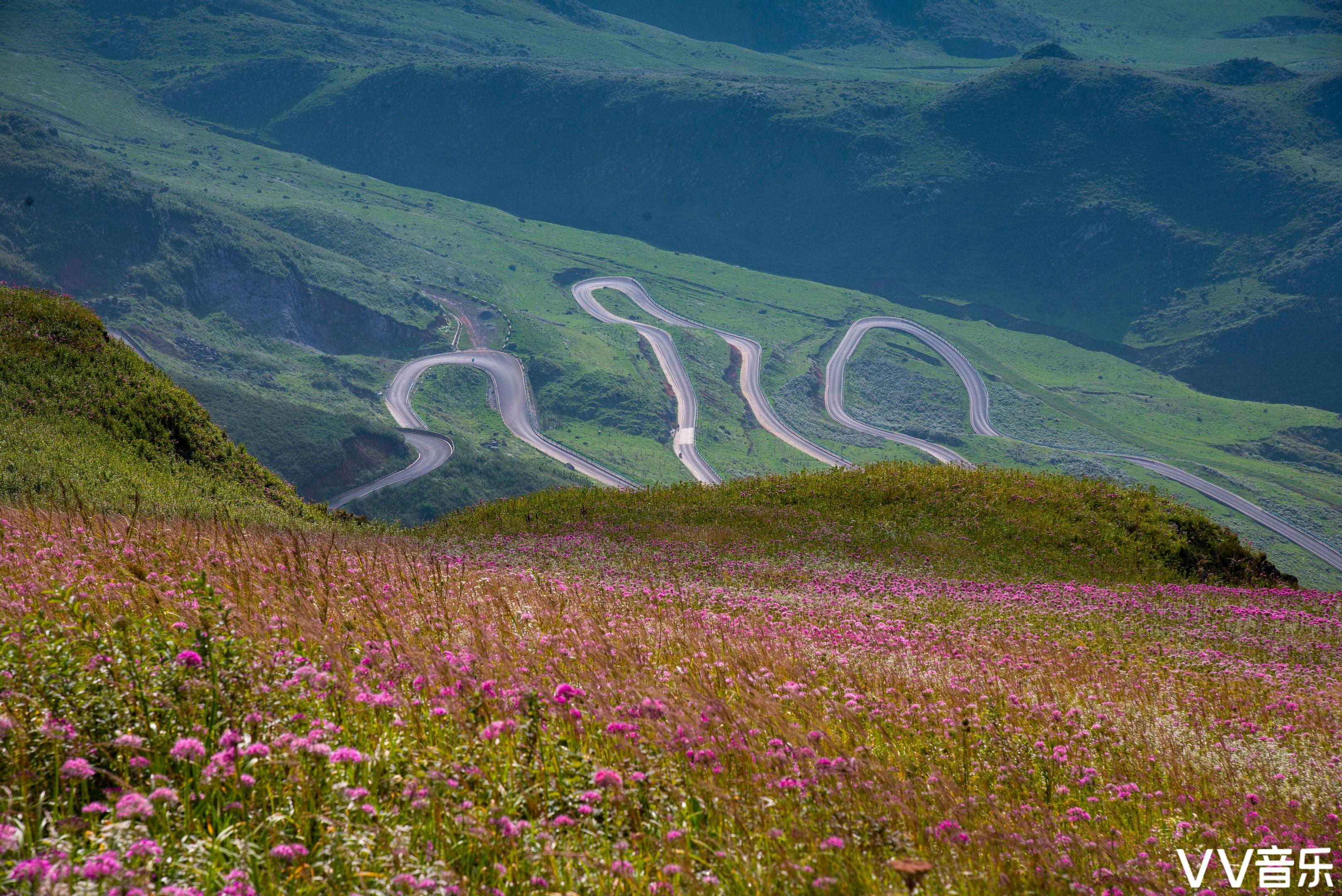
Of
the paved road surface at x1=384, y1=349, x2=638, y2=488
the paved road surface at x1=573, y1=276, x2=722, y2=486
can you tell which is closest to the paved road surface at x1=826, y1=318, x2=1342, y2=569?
the paved road surface at x1=573, y1=276, x2=722, y2=486

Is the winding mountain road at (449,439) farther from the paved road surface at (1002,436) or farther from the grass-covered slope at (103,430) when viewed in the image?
the grass-covered slope at (103,430)

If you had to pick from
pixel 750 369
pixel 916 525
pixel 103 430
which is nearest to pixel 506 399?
pixel 750 369

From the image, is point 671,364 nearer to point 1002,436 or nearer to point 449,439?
point 449,439

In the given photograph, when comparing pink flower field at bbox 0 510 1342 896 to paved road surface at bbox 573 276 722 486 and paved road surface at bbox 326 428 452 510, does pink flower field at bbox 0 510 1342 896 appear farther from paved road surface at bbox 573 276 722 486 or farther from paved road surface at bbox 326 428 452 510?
paved road surface at bbox 573 276 722 486

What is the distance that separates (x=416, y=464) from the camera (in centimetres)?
9138

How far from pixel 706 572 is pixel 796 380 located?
416 feet

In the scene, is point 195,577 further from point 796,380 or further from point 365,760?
point 796,380

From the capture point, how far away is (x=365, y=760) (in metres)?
3.81

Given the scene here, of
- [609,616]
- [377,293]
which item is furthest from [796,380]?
[609,616]

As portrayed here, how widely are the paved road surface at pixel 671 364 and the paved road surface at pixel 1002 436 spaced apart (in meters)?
25.4

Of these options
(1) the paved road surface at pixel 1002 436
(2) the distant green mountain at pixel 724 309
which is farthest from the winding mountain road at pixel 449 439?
(1) the paved road surface at pixel 1002 436

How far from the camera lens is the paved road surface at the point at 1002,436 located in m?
100

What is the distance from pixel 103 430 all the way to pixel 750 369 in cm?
12793

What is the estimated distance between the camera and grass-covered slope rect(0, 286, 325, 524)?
667 inches
